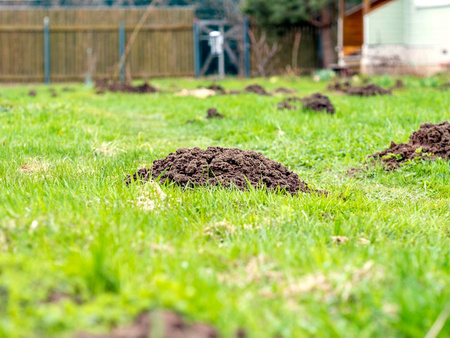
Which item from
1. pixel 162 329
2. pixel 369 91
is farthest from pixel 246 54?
pixel 162 329

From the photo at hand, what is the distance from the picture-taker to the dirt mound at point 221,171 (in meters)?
4.04

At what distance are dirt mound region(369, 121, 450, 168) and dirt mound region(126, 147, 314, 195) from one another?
152cm

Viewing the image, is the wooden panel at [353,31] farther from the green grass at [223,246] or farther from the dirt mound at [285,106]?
the green grass at [223,246]

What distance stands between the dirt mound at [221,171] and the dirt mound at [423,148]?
1.52 meters

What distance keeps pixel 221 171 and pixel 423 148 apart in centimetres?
240

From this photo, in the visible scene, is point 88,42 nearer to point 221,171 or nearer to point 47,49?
point 47,49

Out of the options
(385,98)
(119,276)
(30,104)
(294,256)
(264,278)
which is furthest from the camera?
(385,98)

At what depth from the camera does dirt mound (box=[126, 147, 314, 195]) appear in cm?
404

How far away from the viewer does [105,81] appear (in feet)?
50.5

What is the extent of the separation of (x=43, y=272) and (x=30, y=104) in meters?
7.03

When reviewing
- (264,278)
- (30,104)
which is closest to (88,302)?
(264,278)

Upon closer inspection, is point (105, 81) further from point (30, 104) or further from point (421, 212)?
point (421, 212)

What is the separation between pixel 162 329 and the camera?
1617mm

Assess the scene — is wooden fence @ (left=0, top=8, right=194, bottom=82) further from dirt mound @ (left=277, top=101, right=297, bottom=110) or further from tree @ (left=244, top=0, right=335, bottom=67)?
dirt mound @ (left=277, top=101, right=297, bottom=110)
